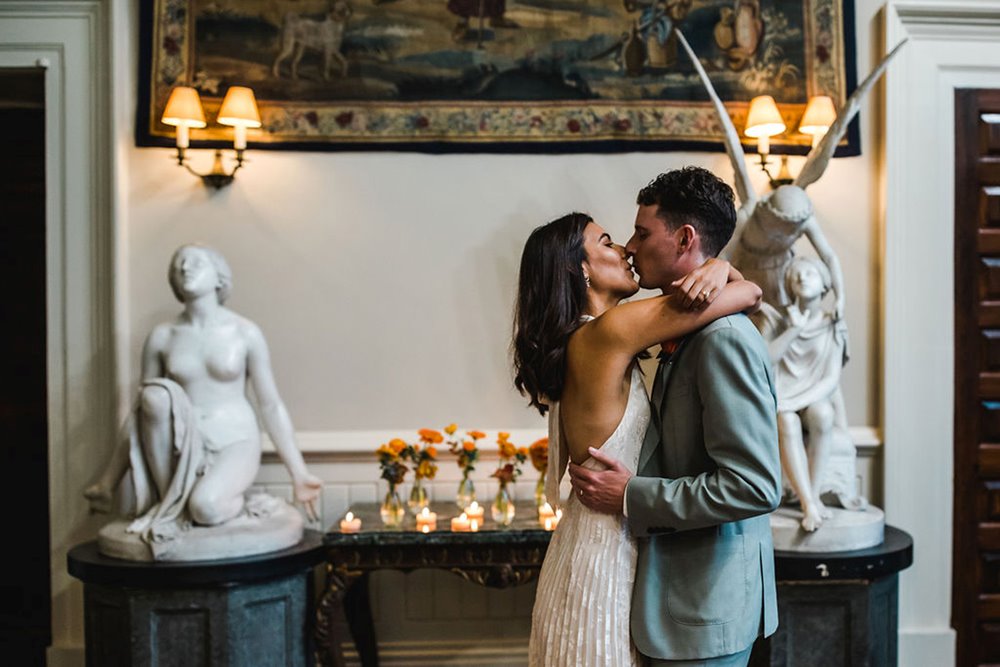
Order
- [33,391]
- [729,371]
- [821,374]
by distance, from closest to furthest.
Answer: [729,371], [821,374], [33,391]

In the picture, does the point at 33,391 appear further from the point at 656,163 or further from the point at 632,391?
the point at 632,391

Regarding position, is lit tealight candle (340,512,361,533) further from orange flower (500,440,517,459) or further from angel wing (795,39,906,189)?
angel wing (795,39,906,189)

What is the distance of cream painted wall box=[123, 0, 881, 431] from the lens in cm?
449

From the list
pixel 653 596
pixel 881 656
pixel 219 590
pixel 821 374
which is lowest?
pixel 881 656

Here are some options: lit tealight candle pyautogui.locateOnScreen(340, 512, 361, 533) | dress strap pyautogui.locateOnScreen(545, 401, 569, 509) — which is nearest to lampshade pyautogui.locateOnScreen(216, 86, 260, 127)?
lit tealight candle pyautogui.locateOnScreen(340, 512, 361, 533)

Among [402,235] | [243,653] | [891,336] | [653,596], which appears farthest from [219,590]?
[891,336]

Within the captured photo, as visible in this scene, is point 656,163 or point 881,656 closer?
point 881,656

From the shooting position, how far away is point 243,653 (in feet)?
12.0

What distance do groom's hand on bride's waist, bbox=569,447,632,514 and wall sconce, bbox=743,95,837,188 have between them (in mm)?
2732

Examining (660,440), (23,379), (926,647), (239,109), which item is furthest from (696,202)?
(23,379)

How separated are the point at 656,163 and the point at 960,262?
149cm

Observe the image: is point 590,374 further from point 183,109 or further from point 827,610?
point 183,109

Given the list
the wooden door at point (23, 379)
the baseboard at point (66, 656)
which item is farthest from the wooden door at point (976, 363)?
the wooden door at point (23, 379)

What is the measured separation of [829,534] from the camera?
374 cm
